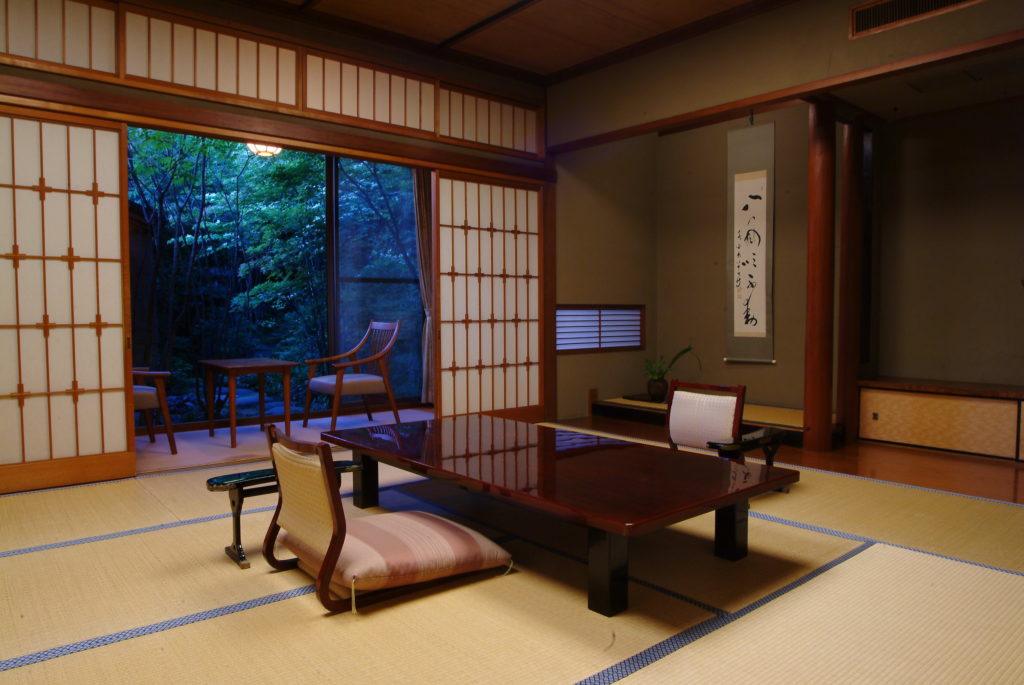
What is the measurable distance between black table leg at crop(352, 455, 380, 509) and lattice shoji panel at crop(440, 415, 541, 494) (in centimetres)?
40

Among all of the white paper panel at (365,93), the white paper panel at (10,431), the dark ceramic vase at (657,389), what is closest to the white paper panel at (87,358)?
the white paper panel at (10,431)

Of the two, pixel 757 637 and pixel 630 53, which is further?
pixel 630 53

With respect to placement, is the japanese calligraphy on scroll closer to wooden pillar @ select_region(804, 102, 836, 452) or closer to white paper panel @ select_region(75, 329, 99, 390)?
wooden pillar @ select_region(804, 102, 836, 452)

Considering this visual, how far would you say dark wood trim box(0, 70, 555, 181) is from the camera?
3.67 m

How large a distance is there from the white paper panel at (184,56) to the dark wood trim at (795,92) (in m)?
2.91

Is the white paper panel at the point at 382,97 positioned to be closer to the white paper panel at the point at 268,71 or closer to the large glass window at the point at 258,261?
the white paper panel at the point at 268,71

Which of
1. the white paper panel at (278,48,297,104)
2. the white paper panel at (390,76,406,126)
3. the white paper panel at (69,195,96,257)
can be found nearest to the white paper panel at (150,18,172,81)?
the white paper panel at (278,48,297,104)

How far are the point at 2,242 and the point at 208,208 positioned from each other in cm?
286

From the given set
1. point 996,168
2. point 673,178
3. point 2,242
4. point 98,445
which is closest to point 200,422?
point 98,445

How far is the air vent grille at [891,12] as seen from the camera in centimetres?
358

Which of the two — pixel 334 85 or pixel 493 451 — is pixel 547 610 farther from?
pixel 334 85

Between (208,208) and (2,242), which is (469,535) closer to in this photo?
(2,242)

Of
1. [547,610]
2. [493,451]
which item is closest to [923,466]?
[493,451]

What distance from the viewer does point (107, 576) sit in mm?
2516
